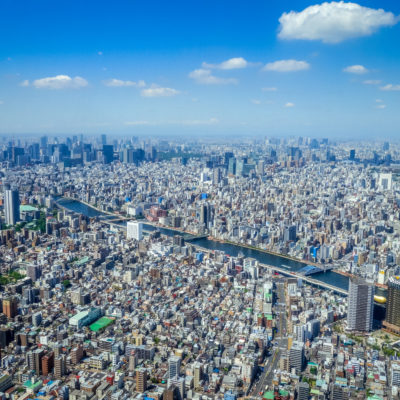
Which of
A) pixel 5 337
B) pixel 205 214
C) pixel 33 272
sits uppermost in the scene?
pixel 205 214

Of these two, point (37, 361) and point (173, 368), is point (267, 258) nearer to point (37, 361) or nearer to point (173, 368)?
point (173, 368)

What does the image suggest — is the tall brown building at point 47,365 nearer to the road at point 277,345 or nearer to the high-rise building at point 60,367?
the high-rise building at point 60,367

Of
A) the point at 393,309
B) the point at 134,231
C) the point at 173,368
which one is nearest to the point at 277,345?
the point at 173,368

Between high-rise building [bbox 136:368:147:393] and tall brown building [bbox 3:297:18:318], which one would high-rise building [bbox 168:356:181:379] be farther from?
tall brown building [bbox 3:297:18:318]

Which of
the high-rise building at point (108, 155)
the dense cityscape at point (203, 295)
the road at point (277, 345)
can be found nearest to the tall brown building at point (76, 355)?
the dense cityscape at point (203, 295)

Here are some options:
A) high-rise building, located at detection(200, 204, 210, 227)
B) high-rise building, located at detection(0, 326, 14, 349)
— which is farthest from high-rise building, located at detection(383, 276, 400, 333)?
high-rise building, located at detection(200, 204, 210, 227)

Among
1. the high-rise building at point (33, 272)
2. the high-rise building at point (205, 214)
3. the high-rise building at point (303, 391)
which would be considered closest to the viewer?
the high-rise building at point (303, 391)
